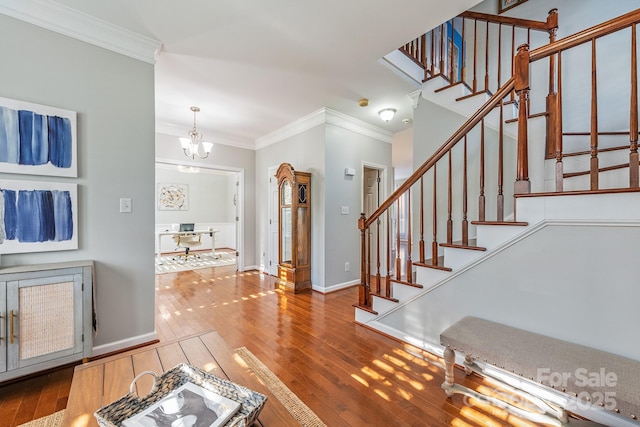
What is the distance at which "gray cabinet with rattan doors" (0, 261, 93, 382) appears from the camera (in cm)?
170

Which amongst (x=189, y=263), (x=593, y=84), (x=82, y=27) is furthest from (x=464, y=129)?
(x=189, y=263)

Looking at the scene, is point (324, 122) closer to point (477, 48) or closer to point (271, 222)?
point (271, 222)

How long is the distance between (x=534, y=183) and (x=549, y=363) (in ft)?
5.59

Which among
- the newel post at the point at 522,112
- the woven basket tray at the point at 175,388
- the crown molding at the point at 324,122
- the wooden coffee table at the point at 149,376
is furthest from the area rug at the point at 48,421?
the crown molding at the point at 324,122

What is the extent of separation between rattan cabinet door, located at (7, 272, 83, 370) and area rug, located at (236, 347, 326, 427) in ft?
4.10

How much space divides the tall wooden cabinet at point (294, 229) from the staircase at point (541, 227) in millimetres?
1437

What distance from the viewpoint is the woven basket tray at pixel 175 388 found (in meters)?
0.86

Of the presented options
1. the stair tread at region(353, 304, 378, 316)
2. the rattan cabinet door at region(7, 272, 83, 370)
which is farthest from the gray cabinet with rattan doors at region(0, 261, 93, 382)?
the stair tread at region(353, 304, 378, 316)

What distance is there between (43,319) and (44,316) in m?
0.02

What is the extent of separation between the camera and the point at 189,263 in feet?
20.4

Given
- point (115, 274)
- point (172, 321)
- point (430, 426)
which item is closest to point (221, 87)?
point (115, 274)

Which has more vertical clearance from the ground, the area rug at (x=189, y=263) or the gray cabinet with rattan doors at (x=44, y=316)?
the gray cabinet with rattan doors at (x=44, y=316)

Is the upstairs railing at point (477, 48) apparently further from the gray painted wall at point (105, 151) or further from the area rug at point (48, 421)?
the area rug at point (48, 421)

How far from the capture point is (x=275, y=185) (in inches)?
195
